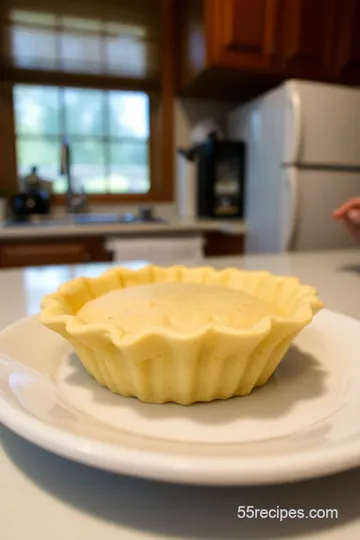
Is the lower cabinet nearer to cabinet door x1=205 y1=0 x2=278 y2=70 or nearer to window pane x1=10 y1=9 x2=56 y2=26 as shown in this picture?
cabinet door x1=205 y1=0 x2=278 y2=70

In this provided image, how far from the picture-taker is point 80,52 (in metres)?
2.56

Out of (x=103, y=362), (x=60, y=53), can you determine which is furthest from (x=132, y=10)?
(x=103, y=362)

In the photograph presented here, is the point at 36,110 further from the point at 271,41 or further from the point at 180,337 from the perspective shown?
the point at 180,337

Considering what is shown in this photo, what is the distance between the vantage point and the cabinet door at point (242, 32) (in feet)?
6.98

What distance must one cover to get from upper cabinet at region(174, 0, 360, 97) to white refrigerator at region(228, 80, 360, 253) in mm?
197

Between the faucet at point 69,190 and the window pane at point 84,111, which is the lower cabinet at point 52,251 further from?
the window pane at point 84,111

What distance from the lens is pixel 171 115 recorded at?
279 cm

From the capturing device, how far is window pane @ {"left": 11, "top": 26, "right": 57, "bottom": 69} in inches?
95.7

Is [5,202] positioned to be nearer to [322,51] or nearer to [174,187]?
[174,187]

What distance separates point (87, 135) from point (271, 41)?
1.19 m

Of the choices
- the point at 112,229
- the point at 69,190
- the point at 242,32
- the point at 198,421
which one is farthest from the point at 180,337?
the point at 69,190

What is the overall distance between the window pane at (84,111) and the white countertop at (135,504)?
2611 mm

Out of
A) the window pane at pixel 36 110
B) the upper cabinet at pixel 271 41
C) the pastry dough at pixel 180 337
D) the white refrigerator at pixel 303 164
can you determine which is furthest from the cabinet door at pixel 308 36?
the pastry dough at pixel 180 337

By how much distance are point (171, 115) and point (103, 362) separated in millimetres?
2624
